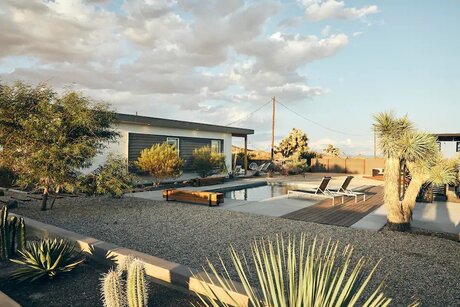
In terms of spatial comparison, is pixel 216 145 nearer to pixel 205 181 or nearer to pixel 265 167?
pixel 265 167

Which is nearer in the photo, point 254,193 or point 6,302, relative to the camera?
point 6,302

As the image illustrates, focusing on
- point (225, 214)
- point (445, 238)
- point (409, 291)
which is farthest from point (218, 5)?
point (409, 291)

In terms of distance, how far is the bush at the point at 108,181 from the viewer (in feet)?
31.0

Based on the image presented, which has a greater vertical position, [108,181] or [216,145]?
[216,145]

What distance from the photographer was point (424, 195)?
1196 centimetres

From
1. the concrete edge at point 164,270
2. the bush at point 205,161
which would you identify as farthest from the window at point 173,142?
the concrete edge at point 164,270

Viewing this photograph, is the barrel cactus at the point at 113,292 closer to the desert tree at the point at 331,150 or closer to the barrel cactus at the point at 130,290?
the barrel cactus at the point at 130,290

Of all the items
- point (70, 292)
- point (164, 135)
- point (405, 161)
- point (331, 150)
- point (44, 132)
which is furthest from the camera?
point (331, 150)

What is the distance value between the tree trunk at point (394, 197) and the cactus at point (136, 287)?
6.55m

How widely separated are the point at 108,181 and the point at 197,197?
3.17 m

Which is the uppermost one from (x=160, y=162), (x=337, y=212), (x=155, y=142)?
(x=155, y=142)

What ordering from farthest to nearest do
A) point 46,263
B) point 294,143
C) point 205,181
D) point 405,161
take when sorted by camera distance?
point 294,143 < point 205,181 < point 405,161 < point 46,263

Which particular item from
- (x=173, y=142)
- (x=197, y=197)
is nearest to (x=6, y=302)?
(x=197, y=197)

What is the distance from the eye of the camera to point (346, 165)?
29672mm
